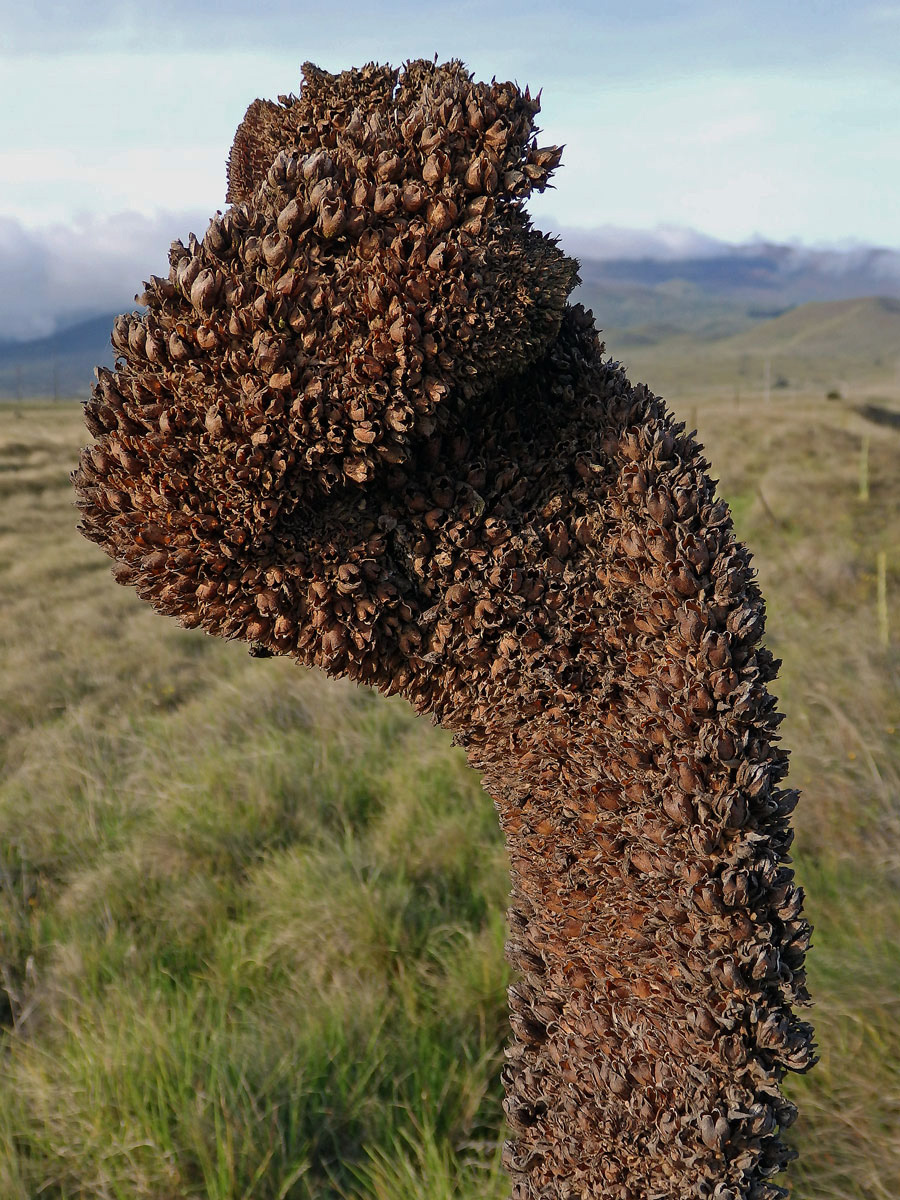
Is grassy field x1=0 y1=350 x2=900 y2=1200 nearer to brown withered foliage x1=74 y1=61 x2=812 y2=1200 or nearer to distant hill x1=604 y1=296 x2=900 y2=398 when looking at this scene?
brown withered foliage x1=74 y1=61 x2=812 y2=1200

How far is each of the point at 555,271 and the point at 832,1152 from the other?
2.77 m

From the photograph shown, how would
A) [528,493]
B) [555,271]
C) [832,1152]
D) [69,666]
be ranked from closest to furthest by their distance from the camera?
[555,271]
[528,493]
[832,1152]
[69,666]

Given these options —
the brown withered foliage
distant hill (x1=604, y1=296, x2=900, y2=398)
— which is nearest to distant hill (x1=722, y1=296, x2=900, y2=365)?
distant hill (x1=604, y1=296, x2=900, y2=398)

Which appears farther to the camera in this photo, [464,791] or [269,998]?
[464,791]

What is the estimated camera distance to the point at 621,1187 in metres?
1.20

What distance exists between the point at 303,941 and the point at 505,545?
119 inches

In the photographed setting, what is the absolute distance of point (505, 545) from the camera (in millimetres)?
1110

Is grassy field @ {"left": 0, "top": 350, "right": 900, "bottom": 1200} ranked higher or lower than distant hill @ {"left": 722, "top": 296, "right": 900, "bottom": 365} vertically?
lower

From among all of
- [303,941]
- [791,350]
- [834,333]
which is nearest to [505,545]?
[303,941]

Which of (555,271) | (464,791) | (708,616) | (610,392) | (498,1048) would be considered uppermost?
(555,271)

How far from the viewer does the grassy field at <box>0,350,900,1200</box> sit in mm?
2699

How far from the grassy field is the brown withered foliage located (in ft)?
5.57

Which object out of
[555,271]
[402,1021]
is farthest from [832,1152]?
[555,271]

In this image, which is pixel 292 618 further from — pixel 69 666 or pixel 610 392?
pixel 69 666
